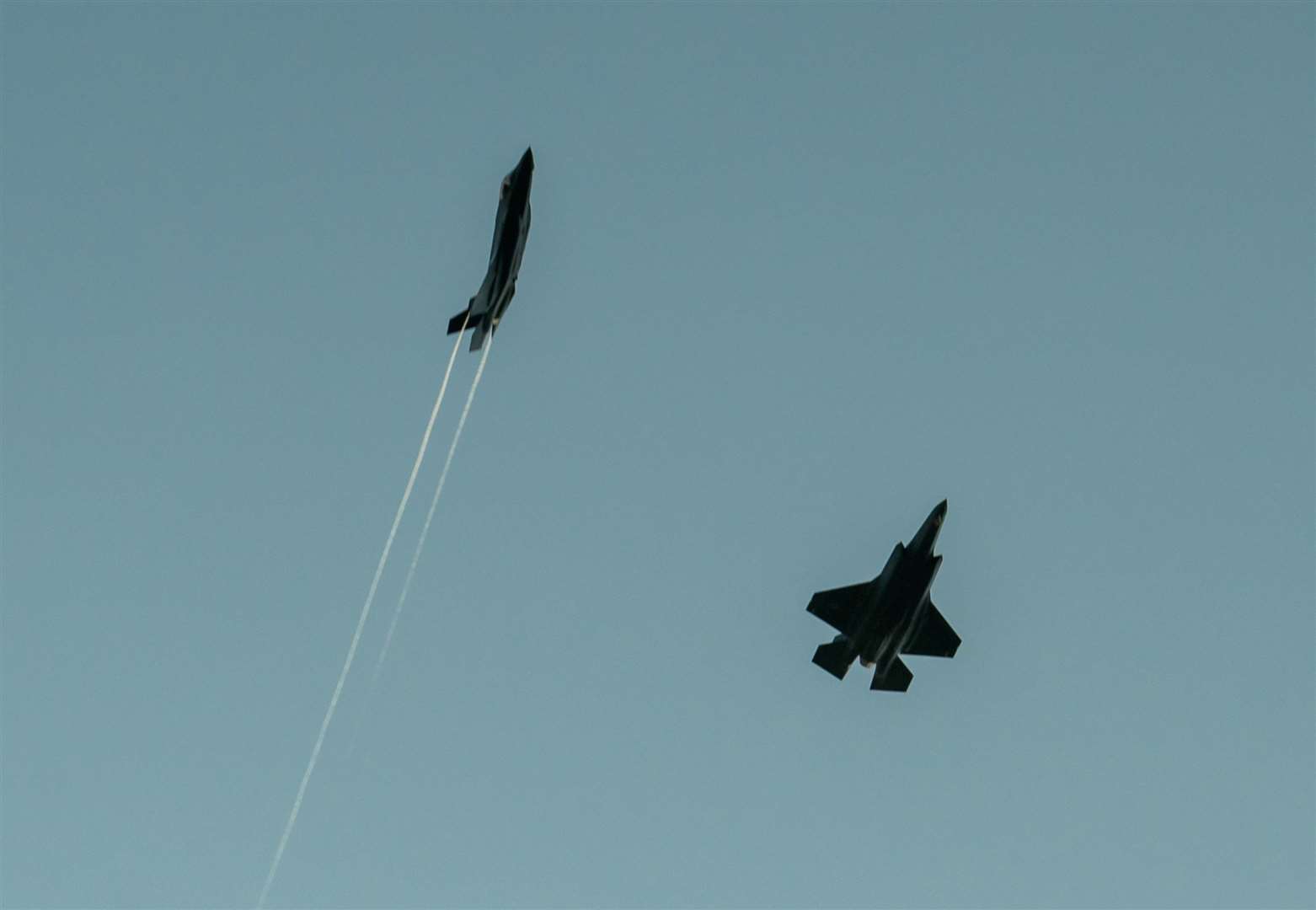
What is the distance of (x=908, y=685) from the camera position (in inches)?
2702

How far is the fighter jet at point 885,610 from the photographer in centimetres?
6800

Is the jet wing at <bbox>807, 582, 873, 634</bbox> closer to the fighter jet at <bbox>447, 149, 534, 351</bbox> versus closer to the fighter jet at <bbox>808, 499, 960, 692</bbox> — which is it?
the fighter jet at <bbox>808, 499, 960, 692</bbox>

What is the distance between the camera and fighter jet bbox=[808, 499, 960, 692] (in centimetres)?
6800

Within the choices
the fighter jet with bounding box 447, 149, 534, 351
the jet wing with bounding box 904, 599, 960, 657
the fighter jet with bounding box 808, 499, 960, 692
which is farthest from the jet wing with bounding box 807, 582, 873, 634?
the fighter jet with bounding box 447, 149, 534, 351

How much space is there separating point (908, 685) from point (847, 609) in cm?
239

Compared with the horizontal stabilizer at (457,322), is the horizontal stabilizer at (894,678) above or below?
below

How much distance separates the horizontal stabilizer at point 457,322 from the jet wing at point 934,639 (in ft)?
43.5

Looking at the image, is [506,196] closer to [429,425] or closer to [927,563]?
[429,425]

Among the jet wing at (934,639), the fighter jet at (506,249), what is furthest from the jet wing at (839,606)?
the fighter jet at (506,249)

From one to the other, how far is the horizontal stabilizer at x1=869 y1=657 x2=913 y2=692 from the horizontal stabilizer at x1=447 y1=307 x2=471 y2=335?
43.2 feet

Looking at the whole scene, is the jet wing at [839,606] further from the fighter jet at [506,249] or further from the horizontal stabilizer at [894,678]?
the fighter jet at [506,249]

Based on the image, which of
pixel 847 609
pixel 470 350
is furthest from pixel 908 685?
pixel 470 350

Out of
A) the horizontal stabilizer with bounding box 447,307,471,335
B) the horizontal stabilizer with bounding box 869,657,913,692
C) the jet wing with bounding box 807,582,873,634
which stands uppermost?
the horizontal stabilizer with bounding box 447,307,471,335

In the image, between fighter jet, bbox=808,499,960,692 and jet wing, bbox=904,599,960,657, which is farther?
jet wing, bbox=904,599,960,657
